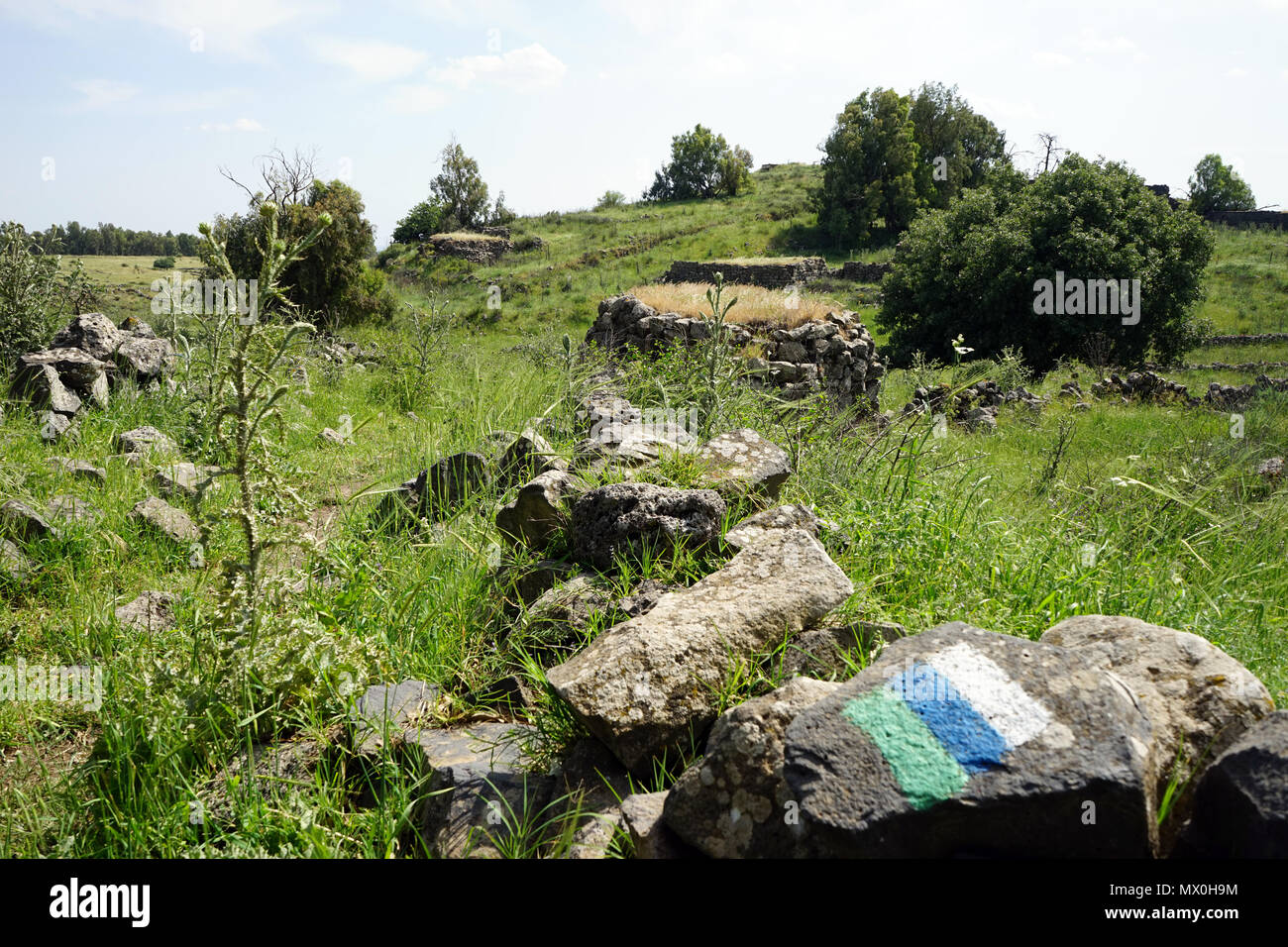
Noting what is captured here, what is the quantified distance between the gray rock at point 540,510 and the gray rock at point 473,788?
118 centimetres

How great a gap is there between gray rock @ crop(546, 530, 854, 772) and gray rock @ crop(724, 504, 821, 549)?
284 millimetres

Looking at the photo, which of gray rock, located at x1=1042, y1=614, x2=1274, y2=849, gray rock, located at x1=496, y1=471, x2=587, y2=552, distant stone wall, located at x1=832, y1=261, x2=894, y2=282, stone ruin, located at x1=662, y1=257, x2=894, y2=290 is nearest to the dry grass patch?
gray rock, located at x1=496, y1=471, x2=587, y2=552

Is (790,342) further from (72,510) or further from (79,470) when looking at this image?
(72,510)

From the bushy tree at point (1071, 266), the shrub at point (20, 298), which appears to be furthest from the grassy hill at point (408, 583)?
the bushy tree at point (1071, 266)

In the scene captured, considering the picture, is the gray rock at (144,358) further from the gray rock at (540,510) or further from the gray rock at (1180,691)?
the gray rock at (1180,691)

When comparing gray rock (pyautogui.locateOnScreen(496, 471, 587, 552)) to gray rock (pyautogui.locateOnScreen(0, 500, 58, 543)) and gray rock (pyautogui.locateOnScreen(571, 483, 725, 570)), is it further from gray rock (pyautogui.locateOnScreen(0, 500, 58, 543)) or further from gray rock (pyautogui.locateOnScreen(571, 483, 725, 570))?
gray rock (pyautogui.locateOnScreen(0, 500, 58, 543))

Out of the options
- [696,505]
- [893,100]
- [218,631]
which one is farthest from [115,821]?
[893,100]

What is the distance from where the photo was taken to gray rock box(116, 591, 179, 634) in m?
3.34

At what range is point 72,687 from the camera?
3.06 meters

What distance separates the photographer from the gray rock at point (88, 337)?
25.9ft

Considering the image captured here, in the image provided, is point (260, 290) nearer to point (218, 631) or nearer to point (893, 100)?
point (218, 631)

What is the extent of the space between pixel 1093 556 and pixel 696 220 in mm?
36059

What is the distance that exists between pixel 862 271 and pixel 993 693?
29884mm

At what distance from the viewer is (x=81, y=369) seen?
7.29 meters
